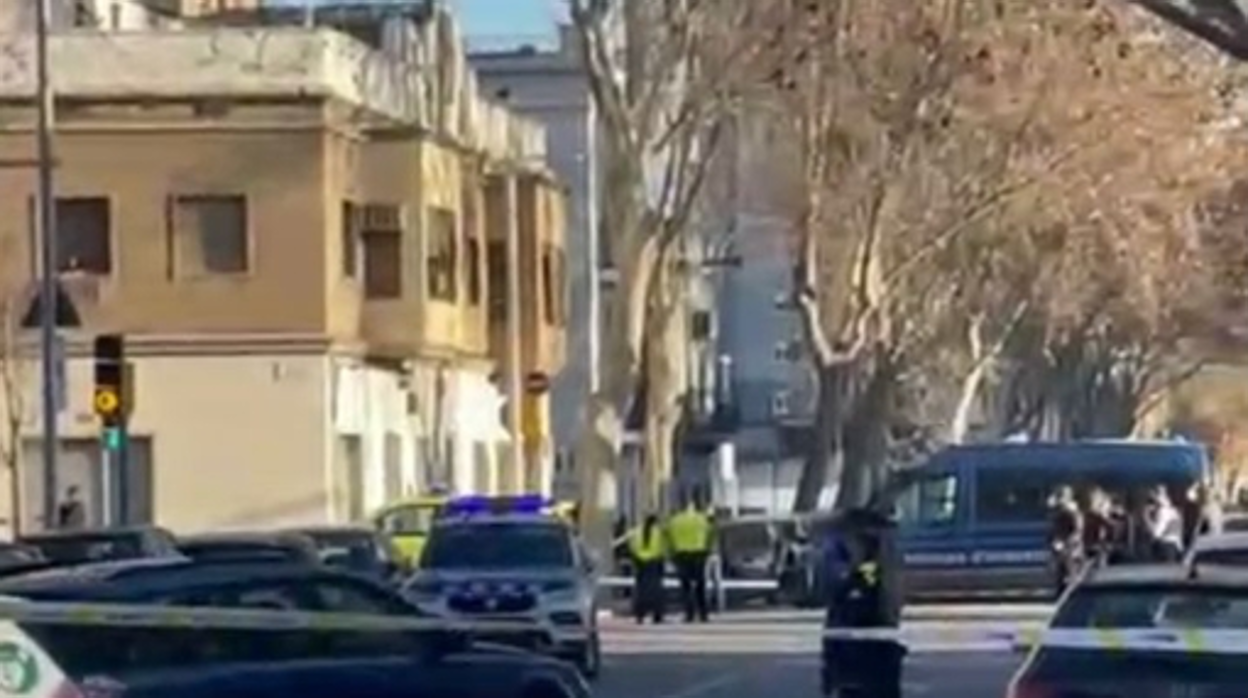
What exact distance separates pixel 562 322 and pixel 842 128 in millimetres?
17822

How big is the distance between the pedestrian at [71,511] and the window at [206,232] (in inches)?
145

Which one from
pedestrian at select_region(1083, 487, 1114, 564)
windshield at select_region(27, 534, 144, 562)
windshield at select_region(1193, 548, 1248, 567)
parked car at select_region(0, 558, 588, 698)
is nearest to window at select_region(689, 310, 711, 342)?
pedestrian at select_region(1083, 487, 1114, 564)

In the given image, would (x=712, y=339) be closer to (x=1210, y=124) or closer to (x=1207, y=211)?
(x=1207, y=211)

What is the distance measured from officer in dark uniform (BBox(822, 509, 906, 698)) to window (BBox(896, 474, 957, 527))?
2526 cm

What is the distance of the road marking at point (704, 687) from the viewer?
3584cm

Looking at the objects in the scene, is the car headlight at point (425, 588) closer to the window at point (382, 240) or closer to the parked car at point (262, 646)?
the parked car at point (262, 646)

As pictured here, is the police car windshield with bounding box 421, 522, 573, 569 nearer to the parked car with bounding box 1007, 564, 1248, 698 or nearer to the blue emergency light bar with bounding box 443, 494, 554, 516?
the blue emergency light bar with bounding box 443, 494, 554, 516

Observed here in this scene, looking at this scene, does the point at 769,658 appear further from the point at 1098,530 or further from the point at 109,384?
the point at 1098,530

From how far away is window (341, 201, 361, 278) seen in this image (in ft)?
208

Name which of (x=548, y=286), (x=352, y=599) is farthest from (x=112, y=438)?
(x=548, y=286)

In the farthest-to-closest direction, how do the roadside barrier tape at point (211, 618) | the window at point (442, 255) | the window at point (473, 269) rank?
1. the window at point (473, 269)
2. the window at point (442, 255)
3. the roadside barrier tape at point (211, 618)

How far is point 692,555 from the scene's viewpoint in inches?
2046

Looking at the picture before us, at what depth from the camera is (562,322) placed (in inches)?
3312

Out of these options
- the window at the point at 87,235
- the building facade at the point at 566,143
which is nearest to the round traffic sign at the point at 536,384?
the window at the point at 87,235
